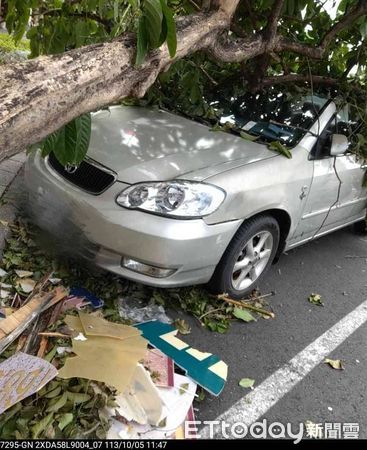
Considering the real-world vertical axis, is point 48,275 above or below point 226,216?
below

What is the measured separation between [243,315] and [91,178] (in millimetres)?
1319

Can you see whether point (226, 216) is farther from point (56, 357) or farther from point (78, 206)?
point (56, 357)

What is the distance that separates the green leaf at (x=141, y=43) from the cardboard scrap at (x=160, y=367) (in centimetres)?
141

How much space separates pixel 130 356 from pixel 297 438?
2.97 ft

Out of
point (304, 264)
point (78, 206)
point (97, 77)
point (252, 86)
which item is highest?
point (97, 77)

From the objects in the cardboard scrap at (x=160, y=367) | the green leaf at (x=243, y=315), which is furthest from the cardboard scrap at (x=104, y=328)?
the green leaf at (x=243, y=315)

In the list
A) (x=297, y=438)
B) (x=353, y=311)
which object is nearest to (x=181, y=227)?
(x=297, y=438)

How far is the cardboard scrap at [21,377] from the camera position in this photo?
184 cm

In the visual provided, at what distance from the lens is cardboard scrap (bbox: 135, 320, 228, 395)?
230 centimetres

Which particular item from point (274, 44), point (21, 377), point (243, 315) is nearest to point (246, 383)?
point (243, 315)

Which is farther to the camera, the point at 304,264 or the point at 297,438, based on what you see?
the point at 304,264

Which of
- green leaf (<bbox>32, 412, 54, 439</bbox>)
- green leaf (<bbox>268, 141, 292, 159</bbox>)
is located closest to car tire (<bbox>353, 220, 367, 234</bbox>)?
green leaf (<bbox>268, 141, 292, 159</bbox>)

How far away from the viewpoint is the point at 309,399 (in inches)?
95.6

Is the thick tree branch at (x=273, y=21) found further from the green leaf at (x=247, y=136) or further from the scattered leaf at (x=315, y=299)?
the scattered leaf at (x=315, y=299)
